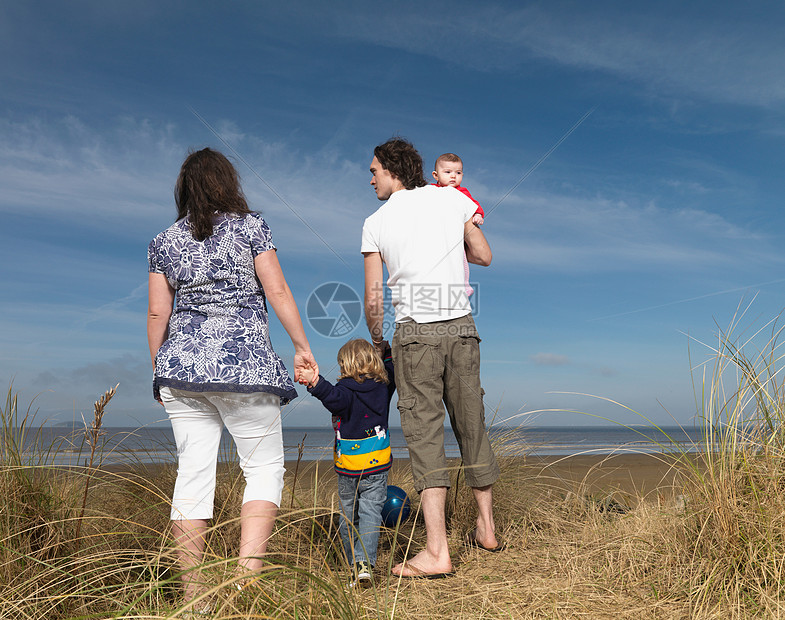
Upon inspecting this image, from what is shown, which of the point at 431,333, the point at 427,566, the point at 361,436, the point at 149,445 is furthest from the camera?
the point at 149,445

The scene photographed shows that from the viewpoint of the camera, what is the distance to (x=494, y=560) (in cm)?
335

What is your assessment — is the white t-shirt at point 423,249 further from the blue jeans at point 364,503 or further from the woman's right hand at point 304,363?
the blue jeans at point 364,503

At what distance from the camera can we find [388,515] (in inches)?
158

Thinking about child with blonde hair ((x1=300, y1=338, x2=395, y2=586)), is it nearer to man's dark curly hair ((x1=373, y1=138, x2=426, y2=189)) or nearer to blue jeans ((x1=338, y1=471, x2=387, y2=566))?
blue jeans ((x1=338, y1=471, x2=387, y2=566))

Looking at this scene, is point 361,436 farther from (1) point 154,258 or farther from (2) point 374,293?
(1) point 154,258

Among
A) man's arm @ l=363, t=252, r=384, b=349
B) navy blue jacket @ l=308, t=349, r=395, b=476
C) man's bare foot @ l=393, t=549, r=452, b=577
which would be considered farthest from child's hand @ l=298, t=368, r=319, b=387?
man's bare foot @ l=393, t=549, r=452, b=577

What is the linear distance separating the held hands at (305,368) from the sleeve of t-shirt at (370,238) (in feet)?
2.75

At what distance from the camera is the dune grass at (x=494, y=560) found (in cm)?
218

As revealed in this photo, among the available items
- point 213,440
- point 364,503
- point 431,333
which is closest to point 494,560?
point 364,503

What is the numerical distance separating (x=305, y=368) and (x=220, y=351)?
469 millimetres

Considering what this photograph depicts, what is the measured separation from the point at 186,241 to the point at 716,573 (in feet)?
→ 9.81

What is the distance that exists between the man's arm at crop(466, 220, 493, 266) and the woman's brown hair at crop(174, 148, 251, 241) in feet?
4.52

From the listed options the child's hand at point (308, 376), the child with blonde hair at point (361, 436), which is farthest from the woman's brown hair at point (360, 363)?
the child's hand at point (308, 376)

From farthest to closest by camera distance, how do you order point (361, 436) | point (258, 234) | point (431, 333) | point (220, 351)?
point (361, 436), point (431, 333), point (258, 234), point (220, 351)
